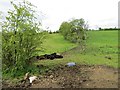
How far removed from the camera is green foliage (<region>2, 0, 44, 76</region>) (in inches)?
438

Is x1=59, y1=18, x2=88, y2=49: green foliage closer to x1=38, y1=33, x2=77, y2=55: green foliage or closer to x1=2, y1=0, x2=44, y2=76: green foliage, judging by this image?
x1=38, y1=33, x2=77, y2=55: green foliage

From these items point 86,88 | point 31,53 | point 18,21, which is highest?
point 18,21

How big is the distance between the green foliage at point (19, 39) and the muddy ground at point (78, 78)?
1256mm

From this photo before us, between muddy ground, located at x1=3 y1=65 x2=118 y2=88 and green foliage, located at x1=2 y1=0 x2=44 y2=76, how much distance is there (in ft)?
4.12

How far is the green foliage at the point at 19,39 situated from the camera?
11.1m

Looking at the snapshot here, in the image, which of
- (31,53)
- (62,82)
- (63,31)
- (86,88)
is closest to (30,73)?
(31,53)

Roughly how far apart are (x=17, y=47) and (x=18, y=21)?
1.05 meters

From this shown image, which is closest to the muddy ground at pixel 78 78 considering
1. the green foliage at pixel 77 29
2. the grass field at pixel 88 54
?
the grass field at pixel 88 54

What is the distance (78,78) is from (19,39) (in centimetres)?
295

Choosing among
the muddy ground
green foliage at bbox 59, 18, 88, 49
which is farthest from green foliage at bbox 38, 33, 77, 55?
the muddy ground

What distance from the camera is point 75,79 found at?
9648 millimetres

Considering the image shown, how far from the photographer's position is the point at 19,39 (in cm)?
1119

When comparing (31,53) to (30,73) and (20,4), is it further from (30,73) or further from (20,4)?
(20,4)

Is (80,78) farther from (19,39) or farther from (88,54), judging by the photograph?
(88,54)
